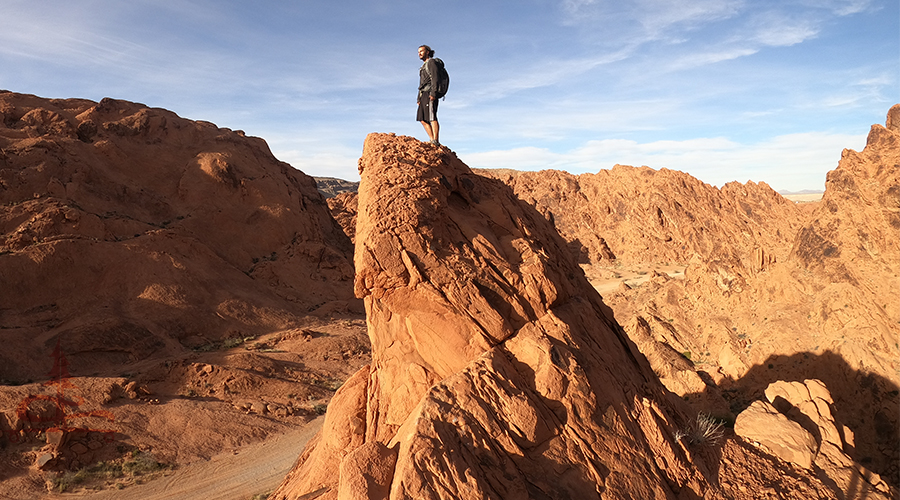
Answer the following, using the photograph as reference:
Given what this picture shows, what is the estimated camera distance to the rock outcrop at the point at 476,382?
5430 millimetres

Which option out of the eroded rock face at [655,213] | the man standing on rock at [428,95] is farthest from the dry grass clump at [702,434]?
the eroded rock face at [655,213]

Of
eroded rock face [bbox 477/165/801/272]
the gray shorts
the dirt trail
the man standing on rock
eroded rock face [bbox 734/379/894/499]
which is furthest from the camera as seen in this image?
eroded rock face [bbox 477/165/801/272]

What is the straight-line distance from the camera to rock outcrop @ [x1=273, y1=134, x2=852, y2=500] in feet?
17.8

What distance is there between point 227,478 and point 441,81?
38.2 feet

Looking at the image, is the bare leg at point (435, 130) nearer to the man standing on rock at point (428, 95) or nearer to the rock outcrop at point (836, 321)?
the man standing on rock at point (428, 95)

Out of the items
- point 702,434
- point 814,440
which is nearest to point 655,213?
point 814,440

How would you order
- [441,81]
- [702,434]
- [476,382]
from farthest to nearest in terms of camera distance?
[441,81] < [702,434] < [476,382]

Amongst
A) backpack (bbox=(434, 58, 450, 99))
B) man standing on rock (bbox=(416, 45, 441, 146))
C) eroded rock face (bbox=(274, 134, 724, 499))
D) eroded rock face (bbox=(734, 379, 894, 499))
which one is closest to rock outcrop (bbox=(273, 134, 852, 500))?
eroded rock face (bbox=(274, 134, 724, 499))

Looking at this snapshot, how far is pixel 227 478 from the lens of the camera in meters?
13.5

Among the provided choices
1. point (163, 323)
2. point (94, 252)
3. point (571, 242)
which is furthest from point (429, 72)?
point (571, 242)

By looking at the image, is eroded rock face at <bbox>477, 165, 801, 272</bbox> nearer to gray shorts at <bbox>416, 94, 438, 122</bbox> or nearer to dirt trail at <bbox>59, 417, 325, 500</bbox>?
dirt trail at <bbox>59, 417, 325, 500</bbox>

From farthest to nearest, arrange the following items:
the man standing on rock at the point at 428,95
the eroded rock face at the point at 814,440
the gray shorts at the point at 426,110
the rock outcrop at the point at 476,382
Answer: the gray shorts at the point at 426,110, the man standing on rock at the point at 428,95, the eroded rock face at the point at 814,440, the rock outcrop at the point at 476,382

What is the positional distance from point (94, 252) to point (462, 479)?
27.3m

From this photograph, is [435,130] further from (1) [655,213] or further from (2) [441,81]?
(1) [655,213]
